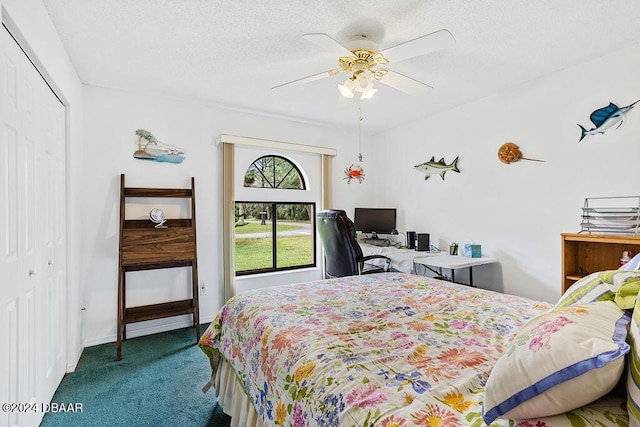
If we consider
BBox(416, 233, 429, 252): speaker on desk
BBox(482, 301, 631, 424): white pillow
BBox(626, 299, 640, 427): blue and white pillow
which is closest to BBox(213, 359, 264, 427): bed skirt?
BBox(482, 301, 631, 424): white pillow

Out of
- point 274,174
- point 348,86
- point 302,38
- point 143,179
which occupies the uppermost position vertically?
point 302,38

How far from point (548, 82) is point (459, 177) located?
120 cm

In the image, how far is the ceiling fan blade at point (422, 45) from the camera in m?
1.77

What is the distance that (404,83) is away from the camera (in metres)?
2.43

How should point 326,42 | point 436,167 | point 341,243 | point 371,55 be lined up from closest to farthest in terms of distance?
point 326,42 → point 371,55 → point 341,243 → point 436,167

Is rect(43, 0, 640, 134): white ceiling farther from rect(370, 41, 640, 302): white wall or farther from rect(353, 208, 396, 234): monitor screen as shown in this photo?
rect(353, 208, 396, 234): monitor screen

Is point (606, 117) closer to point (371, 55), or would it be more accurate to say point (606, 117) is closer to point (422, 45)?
point (422, 45)

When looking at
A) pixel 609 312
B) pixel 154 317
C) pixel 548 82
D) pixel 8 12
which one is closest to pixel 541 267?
pixel 548 82

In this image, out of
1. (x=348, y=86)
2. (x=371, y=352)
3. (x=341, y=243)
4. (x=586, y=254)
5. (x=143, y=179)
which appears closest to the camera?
(x=371, y=352)

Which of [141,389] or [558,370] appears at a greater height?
[558,370]

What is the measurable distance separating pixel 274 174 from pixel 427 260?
213cm

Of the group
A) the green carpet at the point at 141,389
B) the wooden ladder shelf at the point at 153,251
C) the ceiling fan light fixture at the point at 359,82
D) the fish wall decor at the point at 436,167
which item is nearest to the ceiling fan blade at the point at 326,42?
the ceiling fan light fixture at the point at 359,82

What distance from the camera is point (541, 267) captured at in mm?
2900

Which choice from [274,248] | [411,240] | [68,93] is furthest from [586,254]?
[68,93]
